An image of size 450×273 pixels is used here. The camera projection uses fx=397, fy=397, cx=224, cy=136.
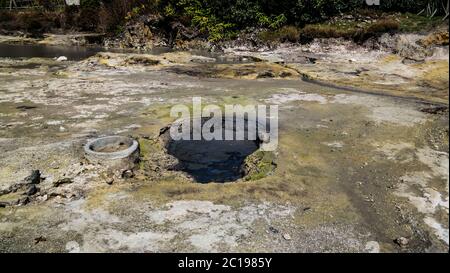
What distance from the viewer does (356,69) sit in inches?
607

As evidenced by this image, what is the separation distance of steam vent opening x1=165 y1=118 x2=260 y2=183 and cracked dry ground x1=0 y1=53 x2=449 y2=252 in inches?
23.4

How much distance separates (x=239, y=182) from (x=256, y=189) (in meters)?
0.39

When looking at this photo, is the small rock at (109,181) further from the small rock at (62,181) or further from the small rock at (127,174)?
the small rock at (62,181)

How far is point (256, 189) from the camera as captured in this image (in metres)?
6.17

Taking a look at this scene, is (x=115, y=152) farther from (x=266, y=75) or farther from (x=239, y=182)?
(x=266, y=75)

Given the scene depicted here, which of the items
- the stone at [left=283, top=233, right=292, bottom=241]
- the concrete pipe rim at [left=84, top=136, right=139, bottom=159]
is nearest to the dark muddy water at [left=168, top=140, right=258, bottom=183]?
the concrete pipe rim at [left=84, top=136, right=139, bottom=159]

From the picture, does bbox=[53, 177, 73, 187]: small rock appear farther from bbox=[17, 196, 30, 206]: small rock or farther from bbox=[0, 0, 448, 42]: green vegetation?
bbox=[0, 0, 448, 42]: green vegetation

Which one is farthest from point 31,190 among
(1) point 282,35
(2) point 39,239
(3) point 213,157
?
(1) point 282,35

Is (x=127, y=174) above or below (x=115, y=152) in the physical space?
below

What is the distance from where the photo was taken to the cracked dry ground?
4.94 metres

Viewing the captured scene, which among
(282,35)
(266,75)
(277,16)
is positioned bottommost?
(266,75)
